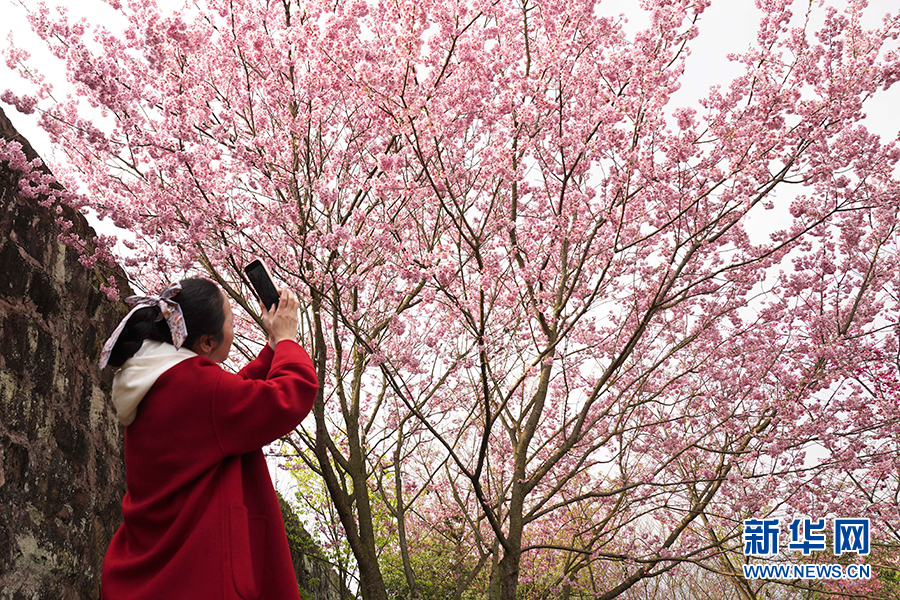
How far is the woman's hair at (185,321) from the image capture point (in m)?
1.60

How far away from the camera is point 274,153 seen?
3.46m

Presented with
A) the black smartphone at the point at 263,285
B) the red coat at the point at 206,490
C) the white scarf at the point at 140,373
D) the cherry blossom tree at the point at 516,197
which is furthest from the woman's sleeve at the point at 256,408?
the cherry blossom tree at the point at 516,197

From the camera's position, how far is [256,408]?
4.82 feet

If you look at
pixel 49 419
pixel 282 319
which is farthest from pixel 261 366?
pixel 49 419

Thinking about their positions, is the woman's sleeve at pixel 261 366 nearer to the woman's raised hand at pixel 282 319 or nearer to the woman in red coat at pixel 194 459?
the woman's raised hand at pixel 282 319

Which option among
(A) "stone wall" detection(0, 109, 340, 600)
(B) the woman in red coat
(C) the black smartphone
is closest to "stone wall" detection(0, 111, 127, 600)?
(A) "stone wall" detection(0, 109, 340, 600)

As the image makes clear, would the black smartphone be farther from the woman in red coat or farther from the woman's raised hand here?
the woman in red coat

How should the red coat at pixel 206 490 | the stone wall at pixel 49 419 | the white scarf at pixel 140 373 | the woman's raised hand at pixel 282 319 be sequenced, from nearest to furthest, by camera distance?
the red coat at pixel 206 490 < the white scarf at pixel 140 373 < the woman's raised hand at pixel 282 319 < the stone wall at pixel 49 419

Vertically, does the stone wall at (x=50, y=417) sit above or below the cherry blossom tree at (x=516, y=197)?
below

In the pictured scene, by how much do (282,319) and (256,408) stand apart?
313 mm

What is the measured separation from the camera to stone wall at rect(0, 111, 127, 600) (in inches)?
105

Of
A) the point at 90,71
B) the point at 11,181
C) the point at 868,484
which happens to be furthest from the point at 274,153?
the point at 868,484

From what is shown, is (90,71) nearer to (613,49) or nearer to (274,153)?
(274,153)

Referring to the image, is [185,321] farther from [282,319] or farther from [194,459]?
[194,459]
